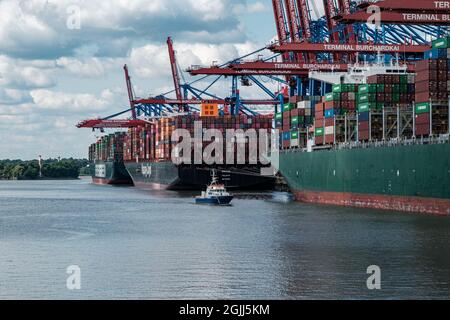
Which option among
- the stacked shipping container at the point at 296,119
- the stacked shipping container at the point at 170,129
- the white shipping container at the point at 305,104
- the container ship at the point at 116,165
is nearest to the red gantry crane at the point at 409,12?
the white shipping container at the point at 305,104

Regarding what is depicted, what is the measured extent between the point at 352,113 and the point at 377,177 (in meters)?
10.9

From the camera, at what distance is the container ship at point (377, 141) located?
201 feet

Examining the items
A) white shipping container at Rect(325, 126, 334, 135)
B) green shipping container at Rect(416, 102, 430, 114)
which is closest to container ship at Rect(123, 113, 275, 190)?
Result: white shipping container at Rect(325, 126, 334, 135)

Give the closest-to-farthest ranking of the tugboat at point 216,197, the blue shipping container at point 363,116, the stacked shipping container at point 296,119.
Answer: the blue shipping container at point 363,116, the tugboat at point 216,197, the stacked shipping container at point 296,119

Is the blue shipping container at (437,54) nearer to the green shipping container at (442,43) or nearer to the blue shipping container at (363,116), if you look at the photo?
the green shipping container at (442,43)

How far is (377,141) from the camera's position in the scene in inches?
2798

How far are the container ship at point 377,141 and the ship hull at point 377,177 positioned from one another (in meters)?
0.06

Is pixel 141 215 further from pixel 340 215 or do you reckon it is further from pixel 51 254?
pixel 51 254

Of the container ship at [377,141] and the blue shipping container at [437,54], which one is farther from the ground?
the blue shipping container at [437,54]

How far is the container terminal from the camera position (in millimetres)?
62656

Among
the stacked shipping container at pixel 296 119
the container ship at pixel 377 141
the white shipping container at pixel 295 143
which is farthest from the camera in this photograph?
the white shipping container at pixel 295 143

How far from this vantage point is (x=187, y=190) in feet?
414

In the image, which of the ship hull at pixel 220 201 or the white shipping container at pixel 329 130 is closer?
the white shipping container at pixel 329 130
